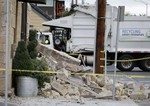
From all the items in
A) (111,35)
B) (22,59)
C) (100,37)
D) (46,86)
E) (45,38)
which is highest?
(100,37)

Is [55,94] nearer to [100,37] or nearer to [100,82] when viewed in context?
[100,82]

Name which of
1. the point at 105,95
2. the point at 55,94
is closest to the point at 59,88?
the point at 55,94

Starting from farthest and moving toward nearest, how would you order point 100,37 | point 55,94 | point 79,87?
1. point 100,37
2. point 79,87
3. point 55,94

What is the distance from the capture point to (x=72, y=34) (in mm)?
27453

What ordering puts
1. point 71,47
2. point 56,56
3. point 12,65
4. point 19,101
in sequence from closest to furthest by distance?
point 19,101, point 12,65, point 56,56, point 71,47

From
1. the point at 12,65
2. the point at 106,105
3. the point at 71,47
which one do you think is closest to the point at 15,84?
the point at 12,65

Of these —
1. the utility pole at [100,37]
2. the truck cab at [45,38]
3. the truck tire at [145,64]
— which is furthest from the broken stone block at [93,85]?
the truck cab at [45,38]

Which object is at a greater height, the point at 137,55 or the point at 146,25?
the point at 146,25

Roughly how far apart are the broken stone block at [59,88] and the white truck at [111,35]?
1325 centimetres

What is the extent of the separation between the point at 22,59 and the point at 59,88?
164 centimetres

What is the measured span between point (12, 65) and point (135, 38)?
52.5 feet

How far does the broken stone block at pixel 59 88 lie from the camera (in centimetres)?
1349

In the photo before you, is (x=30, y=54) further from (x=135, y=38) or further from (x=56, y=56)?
(x=135, y=38)

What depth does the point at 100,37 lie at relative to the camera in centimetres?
1775
